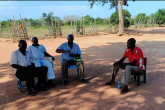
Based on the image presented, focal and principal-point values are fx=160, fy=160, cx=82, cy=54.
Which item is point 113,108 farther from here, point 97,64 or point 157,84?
point 97,64

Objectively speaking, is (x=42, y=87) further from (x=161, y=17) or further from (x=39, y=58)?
(x=161, y=17)

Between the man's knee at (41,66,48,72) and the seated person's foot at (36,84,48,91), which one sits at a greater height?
the man's knee at (41,66,48,72)

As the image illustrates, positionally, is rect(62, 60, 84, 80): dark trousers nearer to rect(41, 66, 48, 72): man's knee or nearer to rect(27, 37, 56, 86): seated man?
rect(27, 37, 56, 86): seated man

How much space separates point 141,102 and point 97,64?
348 cm

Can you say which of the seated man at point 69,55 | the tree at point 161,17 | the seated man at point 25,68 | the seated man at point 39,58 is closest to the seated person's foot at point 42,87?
the seated man at point 25,68

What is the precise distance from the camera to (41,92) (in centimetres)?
412

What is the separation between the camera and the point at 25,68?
13.1 ft

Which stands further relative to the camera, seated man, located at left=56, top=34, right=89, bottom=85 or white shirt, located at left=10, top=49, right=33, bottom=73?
seated man, located at left=56, top=34, right=89, bottom=85

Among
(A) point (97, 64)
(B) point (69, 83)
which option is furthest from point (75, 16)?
(B) point (69, 83)

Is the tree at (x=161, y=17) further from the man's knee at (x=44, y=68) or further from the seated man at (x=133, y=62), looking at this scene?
the man's knee at (x=44, y=68)

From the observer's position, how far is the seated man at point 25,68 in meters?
3.89

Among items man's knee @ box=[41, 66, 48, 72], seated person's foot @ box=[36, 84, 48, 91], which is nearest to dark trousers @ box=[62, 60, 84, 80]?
man's knee @ box=[41, 66, 48, 72]

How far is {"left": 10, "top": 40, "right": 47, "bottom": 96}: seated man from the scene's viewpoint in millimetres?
3895

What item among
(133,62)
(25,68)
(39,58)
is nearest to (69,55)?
(39,58)
